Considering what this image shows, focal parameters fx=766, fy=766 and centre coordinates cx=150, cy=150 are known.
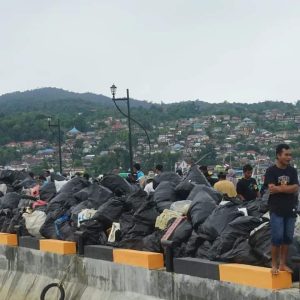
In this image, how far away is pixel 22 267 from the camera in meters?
11.7

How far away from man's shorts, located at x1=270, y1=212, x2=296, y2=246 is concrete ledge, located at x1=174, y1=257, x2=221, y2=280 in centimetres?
83

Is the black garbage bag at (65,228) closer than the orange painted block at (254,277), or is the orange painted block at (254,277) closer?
the orange painted block at (254,277)

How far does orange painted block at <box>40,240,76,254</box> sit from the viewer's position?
10.4 meters

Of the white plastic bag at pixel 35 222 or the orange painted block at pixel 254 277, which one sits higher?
the orange painted block at pixel 254 277

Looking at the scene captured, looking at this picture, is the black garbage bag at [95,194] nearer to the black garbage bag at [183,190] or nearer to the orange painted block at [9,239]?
the orange painted block at [9,239]

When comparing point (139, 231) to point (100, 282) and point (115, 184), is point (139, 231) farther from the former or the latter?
point (115, 184)

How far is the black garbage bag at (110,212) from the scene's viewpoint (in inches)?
408

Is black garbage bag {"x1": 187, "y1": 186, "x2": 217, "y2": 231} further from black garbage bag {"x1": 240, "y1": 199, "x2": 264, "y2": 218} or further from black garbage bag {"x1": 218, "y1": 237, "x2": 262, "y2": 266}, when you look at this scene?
black garbage bag {"x1": 218, "y1": 237, "x2": 262, "y2": 266}

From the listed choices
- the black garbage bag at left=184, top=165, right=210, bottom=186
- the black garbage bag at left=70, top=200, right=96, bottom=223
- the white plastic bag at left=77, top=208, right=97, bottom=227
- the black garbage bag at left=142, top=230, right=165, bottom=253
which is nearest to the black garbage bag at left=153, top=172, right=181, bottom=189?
the black garbage bag at left=184, top=165, right=210, bottom=186

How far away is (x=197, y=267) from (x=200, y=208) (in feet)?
4.03

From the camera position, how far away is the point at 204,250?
8211 millimetres

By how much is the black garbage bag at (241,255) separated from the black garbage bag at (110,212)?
2937 mm

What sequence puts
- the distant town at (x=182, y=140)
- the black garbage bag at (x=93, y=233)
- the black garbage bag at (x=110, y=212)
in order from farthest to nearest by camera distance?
the distant town at (x=182, y=140), the black garbage bag at (x=110, y=212), the black garbage bag at (x=93, y=233)

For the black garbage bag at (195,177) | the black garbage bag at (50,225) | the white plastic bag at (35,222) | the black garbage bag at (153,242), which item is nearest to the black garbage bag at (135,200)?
the black garbage bag at (153,242)
